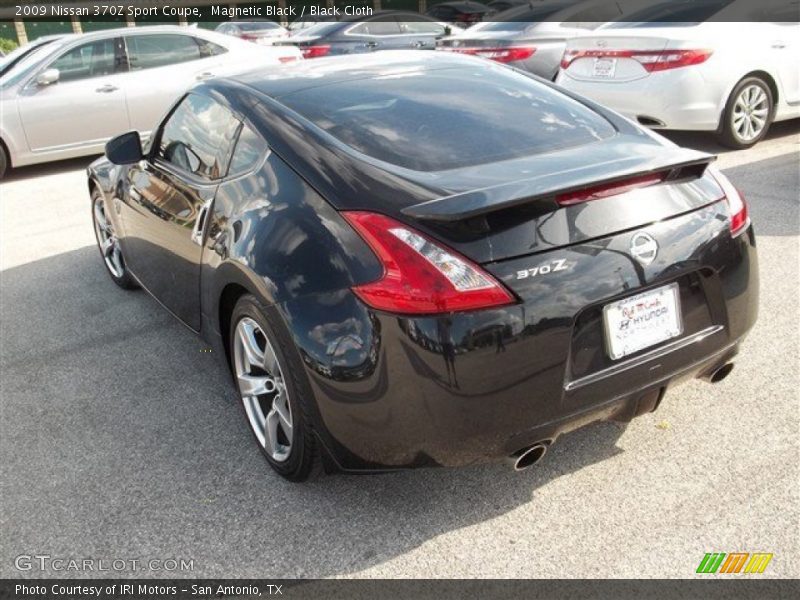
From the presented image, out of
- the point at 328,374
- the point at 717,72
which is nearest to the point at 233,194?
the point at 328,374

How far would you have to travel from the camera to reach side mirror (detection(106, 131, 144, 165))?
13.3 feet

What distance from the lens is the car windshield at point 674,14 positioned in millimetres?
7480

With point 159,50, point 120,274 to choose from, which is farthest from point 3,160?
point 120,274

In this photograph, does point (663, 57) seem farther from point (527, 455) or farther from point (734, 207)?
point (527, 455)

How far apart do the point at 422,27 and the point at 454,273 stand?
13678mm

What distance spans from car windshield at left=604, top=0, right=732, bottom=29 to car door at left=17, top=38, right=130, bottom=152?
5796 mm

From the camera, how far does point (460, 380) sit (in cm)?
232

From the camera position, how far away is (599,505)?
277cm

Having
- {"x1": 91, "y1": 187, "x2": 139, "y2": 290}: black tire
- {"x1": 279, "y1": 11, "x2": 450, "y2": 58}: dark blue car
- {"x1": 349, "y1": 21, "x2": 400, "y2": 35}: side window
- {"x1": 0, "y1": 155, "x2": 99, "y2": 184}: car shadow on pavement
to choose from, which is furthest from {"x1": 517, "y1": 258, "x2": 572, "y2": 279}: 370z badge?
{"x1": 349, "y1": 21, "x2": 400, "y2": 35}: side window

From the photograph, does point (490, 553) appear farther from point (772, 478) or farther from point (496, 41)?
point (496, 41)

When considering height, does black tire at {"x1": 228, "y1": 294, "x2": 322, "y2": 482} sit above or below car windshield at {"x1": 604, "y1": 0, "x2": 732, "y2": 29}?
below

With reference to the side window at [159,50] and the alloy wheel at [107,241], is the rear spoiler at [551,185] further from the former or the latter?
the side window at [159,50]

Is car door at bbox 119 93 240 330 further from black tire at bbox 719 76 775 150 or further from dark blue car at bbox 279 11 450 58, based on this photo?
dark blue car at bbox 279 11 450 58

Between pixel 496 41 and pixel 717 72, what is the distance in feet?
11.3
